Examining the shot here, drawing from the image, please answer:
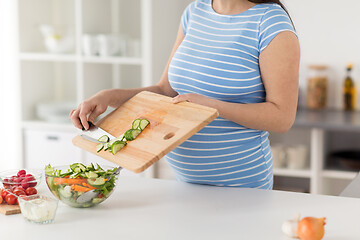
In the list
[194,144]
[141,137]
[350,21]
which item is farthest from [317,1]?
[141,137]

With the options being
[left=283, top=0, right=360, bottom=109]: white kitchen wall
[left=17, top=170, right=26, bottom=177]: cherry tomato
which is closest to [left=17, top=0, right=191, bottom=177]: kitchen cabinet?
[left=283, top=0, right=360, bottom=109]: white kitchen wall

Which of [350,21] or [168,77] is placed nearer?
[168,77]

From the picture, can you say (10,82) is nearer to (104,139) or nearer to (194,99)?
(104,139)

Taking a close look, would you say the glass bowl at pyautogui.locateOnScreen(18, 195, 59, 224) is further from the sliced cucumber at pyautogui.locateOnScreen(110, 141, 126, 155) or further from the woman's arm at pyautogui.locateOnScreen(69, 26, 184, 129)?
the woman's arm at pyautogui.locateOnScreen(69, 26, 184, 129)

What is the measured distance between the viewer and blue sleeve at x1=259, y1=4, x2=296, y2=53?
1.56m

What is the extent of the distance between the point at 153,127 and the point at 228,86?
312 mm

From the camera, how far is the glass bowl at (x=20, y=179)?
4.83ft

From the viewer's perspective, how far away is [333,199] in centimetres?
151

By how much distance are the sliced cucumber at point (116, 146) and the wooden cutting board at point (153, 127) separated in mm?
10

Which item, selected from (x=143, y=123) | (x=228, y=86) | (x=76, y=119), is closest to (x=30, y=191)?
(x=76, y=119)

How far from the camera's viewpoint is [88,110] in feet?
5.30

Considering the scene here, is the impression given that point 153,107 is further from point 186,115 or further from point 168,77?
point 168,77

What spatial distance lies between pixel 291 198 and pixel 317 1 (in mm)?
2105

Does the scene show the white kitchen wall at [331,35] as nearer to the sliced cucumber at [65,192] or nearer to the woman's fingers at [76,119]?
the woman's fingers at [76,119]
